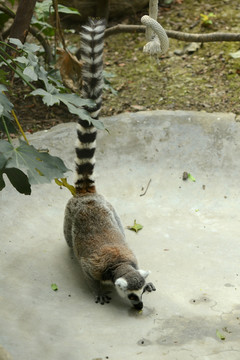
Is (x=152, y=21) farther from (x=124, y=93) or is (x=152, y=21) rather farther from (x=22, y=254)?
(x=124, y=93)

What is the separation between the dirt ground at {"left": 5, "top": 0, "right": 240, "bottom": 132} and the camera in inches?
265

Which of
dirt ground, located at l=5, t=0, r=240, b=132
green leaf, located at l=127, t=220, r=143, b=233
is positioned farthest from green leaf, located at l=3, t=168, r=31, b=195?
dirt ground, located at l=5, t=0, r=240, b=132

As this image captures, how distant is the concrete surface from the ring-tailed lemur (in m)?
0.18

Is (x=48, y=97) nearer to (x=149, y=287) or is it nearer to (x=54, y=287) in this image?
(x=54, y=287)

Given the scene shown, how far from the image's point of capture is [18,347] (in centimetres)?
347

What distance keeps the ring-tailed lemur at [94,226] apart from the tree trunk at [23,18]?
1792mm

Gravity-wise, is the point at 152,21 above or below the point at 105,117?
above

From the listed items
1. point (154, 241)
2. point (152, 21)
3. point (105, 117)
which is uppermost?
point (152, 21)

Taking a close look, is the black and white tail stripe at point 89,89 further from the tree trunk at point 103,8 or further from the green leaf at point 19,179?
the tree trunk at point 103,8

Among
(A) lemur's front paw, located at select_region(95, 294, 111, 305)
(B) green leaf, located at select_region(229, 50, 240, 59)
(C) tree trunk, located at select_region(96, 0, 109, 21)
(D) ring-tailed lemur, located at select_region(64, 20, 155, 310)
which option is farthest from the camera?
(C) tree trunk, located at select_region(96, 0, 109, 21)

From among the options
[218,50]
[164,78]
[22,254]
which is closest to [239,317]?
[22,254]

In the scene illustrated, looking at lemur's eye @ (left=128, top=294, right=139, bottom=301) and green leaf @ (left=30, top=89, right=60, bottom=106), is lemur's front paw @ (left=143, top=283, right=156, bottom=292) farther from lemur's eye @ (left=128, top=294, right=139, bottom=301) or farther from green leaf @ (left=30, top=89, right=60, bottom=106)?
green leaf @ (left=30, top=89, right=60, bottom=106)

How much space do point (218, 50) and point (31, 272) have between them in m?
4.38

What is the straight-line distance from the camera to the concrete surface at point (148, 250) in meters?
3.73
